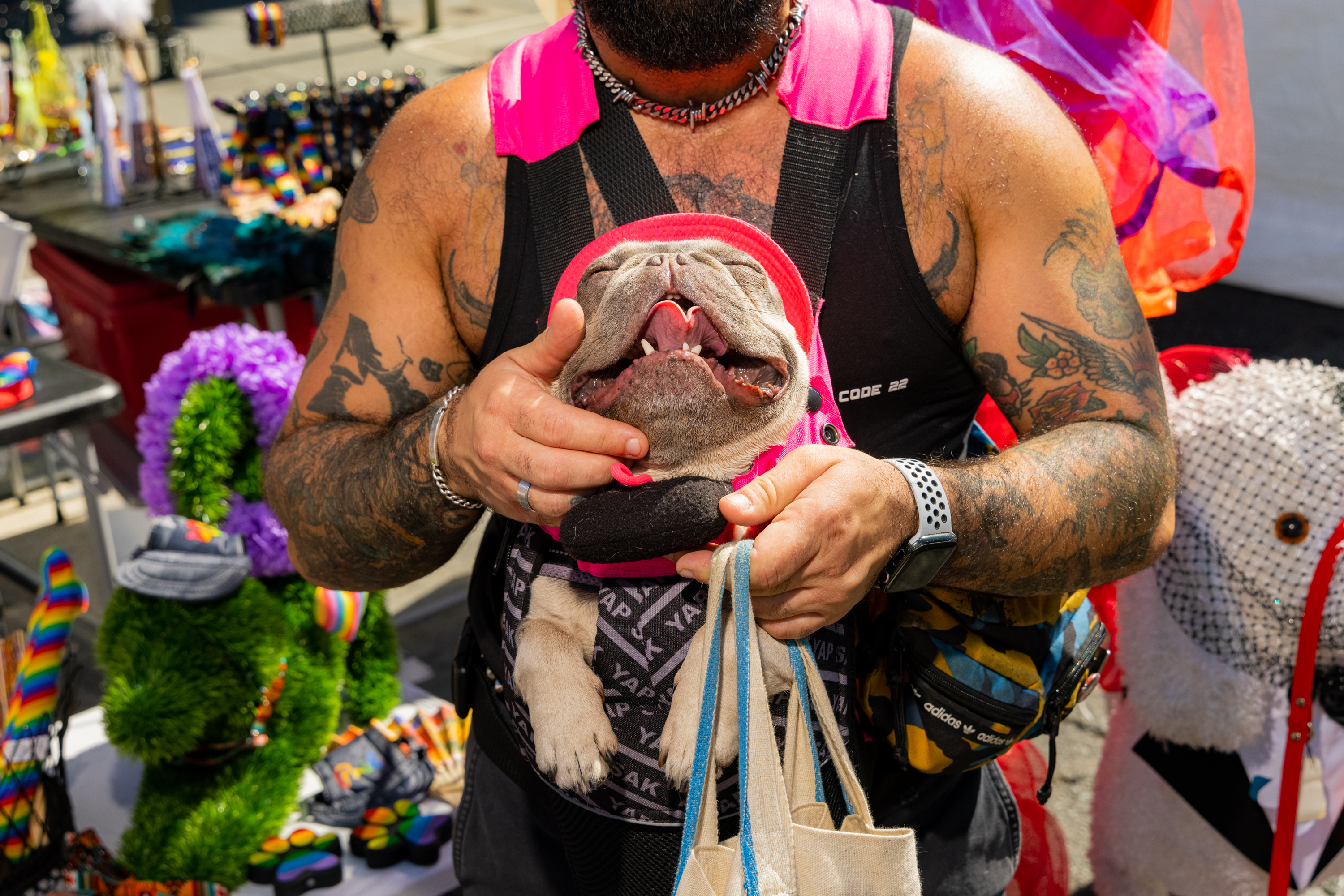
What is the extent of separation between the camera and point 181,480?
325cm

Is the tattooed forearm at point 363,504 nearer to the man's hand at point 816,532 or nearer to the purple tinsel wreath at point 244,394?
the man's hand at point 816,532

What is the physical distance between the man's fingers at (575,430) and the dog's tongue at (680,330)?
6.7 inches

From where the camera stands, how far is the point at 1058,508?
1.76 metres

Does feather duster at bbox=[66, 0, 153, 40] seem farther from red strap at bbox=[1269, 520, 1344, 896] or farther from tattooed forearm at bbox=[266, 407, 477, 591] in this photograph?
red strap at bbox=[1269, 520, 1344, 896]

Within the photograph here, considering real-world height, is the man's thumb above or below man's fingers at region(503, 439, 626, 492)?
above

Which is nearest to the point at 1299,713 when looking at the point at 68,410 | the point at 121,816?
the point at 121,816

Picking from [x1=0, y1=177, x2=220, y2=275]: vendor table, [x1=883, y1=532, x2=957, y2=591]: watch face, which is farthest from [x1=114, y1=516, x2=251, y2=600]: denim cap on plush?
[x1=0, y1=177, x2=220, y2=275]: vendor table

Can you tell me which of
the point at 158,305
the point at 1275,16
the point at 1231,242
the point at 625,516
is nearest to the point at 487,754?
the point at 625,516

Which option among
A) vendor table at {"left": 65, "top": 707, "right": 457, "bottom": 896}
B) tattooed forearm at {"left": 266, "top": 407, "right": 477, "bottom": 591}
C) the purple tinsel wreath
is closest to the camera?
tattooed forearm at {"left": 266, "top": 407, "right": 477, "bottom": 591}

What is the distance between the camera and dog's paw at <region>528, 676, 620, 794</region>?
1755 mm

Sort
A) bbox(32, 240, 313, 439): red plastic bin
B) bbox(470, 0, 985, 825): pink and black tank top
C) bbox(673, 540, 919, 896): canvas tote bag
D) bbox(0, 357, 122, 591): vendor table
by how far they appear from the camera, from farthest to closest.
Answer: bbox(32, 240, 313, 439): red plastic bin < bbox(0, 357, 122, 591): vendor table < bbox(470, 0, 985, 825): pink and black tank top < bbox(673, 540, 919, 896): canvas tote bag

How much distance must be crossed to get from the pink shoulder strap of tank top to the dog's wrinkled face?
1.04ft

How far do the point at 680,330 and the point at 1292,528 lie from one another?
1.66 meters

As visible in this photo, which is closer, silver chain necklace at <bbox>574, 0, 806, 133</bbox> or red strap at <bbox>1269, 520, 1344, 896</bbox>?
silver chain necklace at <bbox>574, 0, 806, 133</bbox>
